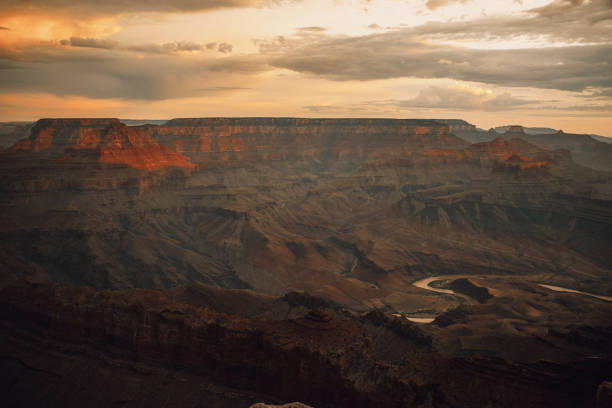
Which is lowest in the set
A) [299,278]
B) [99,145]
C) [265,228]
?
[299,278]

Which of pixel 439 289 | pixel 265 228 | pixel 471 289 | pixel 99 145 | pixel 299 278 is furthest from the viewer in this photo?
pixel 99 145

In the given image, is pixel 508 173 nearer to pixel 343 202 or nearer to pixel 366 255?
pixel 343 202

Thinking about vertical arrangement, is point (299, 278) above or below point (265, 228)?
below

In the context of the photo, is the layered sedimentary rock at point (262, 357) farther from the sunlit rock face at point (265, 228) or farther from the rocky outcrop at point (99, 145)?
the rocky outcrop at point (99, 145)

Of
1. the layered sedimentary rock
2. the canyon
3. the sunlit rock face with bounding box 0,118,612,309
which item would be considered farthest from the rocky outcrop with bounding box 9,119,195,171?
the layered sedimentary rock

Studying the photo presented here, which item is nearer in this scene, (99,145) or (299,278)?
(299,278)

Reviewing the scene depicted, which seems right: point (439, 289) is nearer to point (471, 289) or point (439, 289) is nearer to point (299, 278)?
point (471, 289)

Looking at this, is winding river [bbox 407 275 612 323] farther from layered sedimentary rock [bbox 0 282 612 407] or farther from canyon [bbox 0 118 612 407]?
layered sedimentary rock [bbox 0 282 612 407]

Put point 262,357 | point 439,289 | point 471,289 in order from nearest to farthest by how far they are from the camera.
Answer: point 262,357
point 471,289
point 439,289

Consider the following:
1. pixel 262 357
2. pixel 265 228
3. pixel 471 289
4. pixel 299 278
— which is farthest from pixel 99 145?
pixel 262 357
